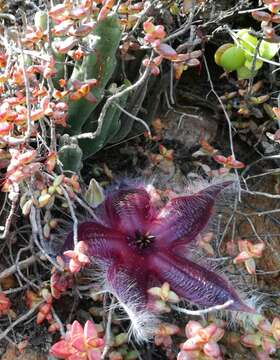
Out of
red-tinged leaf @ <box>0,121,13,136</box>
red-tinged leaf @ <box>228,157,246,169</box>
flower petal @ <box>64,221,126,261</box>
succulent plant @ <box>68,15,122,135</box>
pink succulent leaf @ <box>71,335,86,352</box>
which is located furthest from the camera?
red-tinged leaf @ <box>228,157,246,169</box>

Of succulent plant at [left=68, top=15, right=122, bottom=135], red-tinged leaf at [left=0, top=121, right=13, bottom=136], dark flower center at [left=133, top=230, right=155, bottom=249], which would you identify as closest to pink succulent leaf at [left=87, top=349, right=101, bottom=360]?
dark flower center at [left=133, top=230, right=155, bottom=249]

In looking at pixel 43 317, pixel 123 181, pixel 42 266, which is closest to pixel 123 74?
pixel 123 181

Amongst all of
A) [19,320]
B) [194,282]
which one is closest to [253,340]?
[194,282]

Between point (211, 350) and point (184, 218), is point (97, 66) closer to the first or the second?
point (184, 218)

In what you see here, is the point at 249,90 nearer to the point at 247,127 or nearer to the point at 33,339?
the point at 247,127

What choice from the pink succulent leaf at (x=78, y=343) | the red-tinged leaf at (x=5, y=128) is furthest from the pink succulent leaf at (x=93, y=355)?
the red-tinged leaf at (x=5, y=128)

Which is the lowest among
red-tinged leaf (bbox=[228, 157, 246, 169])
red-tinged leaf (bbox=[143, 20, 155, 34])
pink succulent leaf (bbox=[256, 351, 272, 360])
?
pink succulent leaf (bbox=[256, 351, 272, 360])

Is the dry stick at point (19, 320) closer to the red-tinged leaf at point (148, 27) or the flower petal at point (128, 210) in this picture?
the flower petal at point (128, 210)

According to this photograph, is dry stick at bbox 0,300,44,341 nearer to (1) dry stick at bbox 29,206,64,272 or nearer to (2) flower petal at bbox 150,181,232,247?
(1) dry stick at bbox 29,206,64,272
